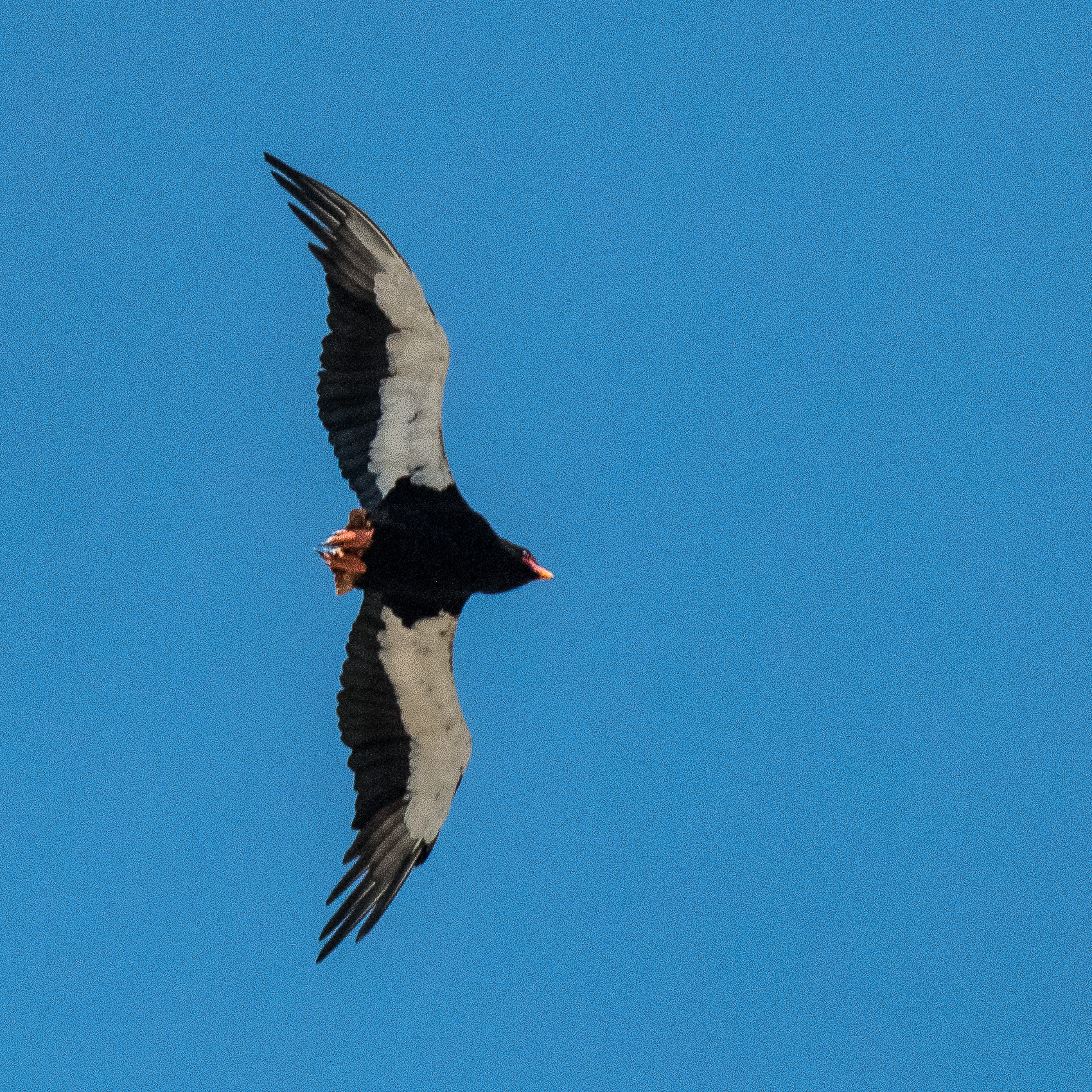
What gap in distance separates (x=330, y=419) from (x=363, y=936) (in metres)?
5.84

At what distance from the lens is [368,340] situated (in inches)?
761

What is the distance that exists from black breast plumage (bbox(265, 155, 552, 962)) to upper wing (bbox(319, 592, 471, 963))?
17 millimetres

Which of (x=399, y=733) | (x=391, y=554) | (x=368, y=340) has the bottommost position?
(x=399, y=733)

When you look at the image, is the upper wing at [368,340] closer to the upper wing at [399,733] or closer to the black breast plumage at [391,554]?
the black breast plumage at [391,554]

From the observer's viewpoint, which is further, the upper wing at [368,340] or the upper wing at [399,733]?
the upper wing at [399,733]

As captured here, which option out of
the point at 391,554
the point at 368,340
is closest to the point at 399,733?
the point at 391,554

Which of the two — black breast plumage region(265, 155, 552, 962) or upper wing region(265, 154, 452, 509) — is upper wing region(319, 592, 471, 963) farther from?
upper wing region(265, 154, 452, 509)

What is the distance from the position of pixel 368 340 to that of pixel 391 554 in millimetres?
2414

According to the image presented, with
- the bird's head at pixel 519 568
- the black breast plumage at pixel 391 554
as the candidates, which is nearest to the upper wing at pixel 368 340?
A: the black breast plumage at pixel 391 554

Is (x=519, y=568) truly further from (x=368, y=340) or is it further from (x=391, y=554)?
(x=368, y=340)

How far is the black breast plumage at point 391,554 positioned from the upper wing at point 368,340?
2cm

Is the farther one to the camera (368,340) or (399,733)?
(399,733)

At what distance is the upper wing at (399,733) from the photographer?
67.1 ft

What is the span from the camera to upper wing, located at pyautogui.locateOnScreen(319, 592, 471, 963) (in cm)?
2045
